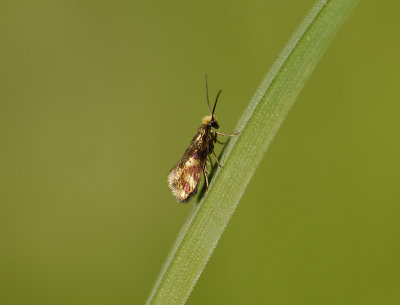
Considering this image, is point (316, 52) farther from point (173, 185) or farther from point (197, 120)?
point (197, 120)

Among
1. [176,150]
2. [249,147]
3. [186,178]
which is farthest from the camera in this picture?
[176,150]

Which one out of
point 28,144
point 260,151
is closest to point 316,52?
point 260,151

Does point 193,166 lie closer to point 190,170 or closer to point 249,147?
point 190,170

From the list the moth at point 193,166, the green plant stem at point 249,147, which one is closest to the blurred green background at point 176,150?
the moth at point 193,166

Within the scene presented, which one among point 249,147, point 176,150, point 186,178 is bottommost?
A: point 249,147

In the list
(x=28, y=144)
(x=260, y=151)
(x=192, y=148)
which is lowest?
(x=260, y=151)

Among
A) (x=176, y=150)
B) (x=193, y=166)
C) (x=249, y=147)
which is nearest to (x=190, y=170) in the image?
(x=193, y=166)
